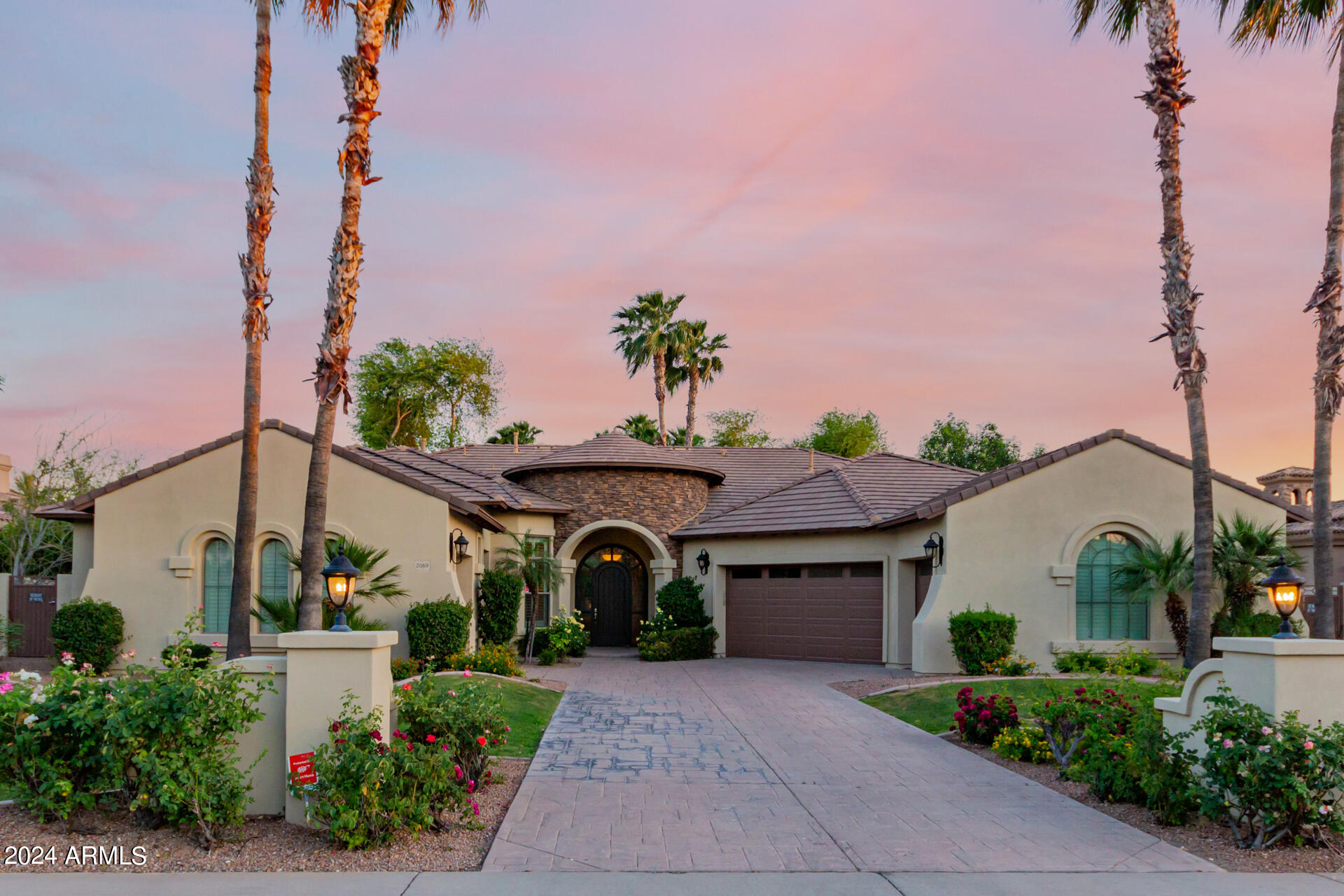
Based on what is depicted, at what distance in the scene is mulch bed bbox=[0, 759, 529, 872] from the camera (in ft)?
19.3

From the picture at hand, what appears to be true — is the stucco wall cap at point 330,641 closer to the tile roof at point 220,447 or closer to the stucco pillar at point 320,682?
the stucco pillar at point 320,682

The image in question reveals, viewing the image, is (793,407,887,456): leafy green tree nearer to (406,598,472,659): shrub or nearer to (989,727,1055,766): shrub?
(406,598,472,659): shrub

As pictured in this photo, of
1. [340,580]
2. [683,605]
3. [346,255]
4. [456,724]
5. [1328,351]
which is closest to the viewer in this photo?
[456,724]

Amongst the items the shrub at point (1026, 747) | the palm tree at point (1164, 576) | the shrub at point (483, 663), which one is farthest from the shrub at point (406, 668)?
the palm tree at point (1164, 576)

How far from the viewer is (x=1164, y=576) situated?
1709 cm

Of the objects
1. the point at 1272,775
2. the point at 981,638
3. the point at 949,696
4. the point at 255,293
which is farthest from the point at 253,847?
the point at 981,638

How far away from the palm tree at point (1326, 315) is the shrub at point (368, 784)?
14.1 meters

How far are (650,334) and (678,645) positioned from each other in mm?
19735

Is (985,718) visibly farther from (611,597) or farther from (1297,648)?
(611,597)

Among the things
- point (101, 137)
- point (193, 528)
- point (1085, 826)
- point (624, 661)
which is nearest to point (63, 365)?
point (193, 528)

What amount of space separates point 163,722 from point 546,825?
2.67m

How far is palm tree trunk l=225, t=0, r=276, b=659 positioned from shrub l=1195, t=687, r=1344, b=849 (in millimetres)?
13491

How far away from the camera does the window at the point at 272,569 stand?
1717 cm

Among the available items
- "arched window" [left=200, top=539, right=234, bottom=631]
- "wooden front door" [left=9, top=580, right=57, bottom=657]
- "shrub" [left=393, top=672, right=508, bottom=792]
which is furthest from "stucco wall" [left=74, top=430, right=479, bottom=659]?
"shrub" [left=393, top=672, right=508, bottom=792]
